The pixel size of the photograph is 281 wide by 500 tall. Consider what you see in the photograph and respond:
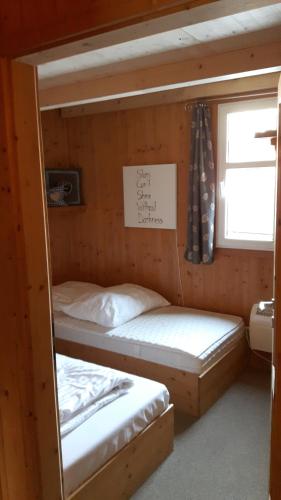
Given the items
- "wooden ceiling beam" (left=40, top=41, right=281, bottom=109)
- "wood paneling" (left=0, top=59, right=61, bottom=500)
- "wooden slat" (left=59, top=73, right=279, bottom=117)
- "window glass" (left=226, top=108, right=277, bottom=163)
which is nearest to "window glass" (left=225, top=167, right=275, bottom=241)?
"window glass" (left=226, top=108, right=277, bottom=163)

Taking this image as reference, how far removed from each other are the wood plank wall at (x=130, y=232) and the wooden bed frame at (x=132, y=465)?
5.03 ft

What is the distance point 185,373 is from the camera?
281 centimetres

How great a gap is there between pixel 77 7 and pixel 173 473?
2264mm

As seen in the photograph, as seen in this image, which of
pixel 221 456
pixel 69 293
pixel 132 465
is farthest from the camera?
pixel 69 293

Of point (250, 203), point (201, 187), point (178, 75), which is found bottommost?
point (250, 203)

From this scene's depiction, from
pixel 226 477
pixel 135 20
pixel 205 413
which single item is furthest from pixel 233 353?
pixel 135 20

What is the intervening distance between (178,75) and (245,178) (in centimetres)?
139

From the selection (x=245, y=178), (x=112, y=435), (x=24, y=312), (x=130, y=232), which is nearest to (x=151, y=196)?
(x=130, y=232)

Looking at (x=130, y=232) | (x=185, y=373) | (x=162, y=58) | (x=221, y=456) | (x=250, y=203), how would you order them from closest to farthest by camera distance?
(x=162, y=58) < (x=221, y=456) < (x=185, y=373) < (x=250, y=203) < (x=130, y=232)

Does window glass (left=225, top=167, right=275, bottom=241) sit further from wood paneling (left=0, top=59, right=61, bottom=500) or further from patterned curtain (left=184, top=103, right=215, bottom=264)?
wood paneling (left=0, top=59, right=61, bottom=500)

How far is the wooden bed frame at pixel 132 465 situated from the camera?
1854 mm

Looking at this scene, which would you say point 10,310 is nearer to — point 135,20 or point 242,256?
point 135,20

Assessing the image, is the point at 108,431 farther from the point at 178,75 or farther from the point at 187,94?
the point at 187,94

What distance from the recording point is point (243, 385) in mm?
3242
